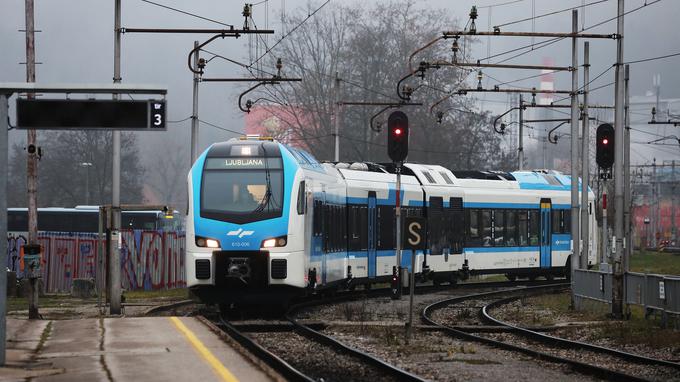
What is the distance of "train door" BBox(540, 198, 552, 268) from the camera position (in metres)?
39.6

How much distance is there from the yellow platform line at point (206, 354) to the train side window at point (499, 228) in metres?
18.9

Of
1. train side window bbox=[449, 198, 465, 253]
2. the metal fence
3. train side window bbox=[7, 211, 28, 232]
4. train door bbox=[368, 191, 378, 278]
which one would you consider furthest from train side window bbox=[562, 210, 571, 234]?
train side window bbox=[7, 211, 28, 232]

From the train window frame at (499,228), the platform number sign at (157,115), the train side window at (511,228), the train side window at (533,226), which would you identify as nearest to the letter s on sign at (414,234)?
the platform number sign at (157,115)

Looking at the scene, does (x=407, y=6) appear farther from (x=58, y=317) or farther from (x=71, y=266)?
(x=58, y=317)

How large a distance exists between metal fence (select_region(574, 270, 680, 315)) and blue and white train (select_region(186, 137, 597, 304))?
18.6 ft

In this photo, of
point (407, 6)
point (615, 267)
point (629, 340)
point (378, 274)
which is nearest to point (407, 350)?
point (629, 340)

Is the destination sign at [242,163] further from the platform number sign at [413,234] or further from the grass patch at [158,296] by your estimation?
the grass patch at [158,296]

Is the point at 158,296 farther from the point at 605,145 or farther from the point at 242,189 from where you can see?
the point at 605,145

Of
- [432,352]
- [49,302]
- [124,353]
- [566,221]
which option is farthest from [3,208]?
[566,221]

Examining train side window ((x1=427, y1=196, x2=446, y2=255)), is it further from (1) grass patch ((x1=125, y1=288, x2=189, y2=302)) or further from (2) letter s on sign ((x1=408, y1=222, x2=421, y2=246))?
(2) letter s on sign ((x1=408, y1=222, x2=421, y2=246))

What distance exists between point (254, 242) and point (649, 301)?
290 inches

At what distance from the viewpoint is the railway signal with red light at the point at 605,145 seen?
25.5 meters

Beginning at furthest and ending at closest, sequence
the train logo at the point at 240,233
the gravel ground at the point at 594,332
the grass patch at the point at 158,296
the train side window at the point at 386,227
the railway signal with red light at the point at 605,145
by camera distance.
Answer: the grass patch at the point at 158,296
the train side window at the point at 386,227
the railway signal with red light at the point at 605,145
the train logo at the point at 240,233
the gravel ground at the point at 594,332

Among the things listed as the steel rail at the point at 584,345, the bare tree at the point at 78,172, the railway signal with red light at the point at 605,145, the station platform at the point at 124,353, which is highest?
the bare tree at the point at 78,172
